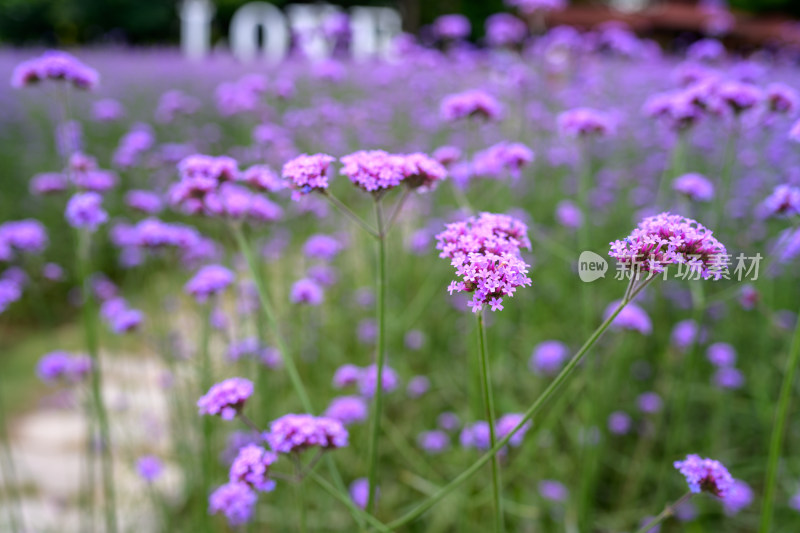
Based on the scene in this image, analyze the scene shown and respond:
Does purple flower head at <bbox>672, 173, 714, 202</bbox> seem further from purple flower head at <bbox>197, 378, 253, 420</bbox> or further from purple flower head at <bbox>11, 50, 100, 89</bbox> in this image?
purple flower head at <bbox>11, 50, 100, 89</bbox>

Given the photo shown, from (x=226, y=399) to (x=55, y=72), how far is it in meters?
1.21

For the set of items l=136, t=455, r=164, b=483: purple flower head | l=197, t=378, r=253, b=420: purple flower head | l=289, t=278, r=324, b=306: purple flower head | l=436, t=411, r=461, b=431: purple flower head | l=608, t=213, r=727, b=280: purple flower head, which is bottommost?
l=436, t=411, r=461, b=431: purple flower head

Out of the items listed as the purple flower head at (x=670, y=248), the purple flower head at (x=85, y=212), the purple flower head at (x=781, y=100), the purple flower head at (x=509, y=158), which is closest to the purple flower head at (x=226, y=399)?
the purple flower head at (x=670, y=248)

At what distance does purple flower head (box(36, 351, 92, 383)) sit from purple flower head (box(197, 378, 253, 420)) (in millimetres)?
1228

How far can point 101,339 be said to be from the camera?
4.50m

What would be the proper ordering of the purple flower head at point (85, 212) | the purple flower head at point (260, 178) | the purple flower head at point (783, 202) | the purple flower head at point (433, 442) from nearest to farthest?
the purple flower head at point (783, 202) < the purple flower head at point (260, 178) < the purple flower head at point (85, 212) < the purple flower head at point (433, 442)

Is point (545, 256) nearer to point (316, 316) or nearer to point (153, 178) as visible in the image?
point (316, 316)

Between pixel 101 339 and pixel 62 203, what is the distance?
1.72 m

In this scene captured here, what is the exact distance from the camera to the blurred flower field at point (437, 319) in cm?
118

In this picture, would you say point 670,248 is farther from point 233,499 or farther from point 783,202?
point 233,499

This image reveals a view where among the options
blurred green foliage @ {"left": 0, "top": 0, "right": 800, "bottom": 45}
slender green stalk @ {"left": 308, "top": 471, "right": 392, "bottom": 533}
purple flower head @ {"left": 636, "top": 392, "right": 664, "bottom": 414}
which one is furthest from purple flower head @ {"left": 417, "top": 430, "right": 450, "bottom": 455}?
blurred green foliage @ {"left": 0, "top": 0, "right": 800, "bottom": 45}

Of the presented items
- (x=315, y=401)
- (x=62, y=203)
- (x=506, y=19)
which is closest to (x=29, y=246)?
(x=315, y=401)

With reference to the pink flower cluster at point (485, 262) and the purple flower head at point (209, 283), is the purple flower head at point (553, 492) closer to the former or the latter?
the purple flower head at point (209, 283)

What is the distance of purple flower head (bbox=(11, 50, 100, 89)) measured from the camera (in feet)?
5.81
